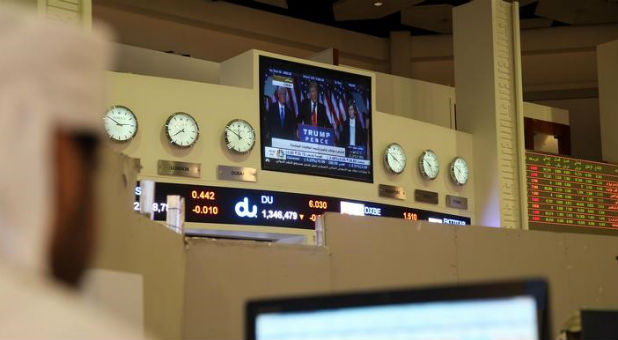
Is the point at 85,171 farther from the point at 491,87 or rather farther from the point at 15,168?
the point at 491,87

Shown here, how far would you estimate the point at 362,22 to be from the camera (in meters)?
12.2

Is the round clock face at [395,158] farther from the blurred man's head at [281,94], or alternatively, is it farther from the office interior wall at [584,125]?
the office interior wall at [584,125]

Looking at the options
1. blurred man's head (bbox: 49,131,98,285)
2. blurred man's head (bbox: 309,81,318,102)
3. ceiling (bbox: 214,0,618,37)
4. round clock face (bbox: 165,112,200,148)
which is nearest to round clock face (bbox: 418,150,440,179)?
blurred man's head (bbox: 309,81,318,102)

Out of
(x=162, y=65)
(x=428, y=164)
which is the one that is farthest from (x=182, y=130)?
(x=428, y=164)

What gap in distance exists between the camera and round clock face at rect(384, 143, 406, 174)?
765 centimetres

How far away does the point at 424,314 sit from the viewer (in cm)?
81

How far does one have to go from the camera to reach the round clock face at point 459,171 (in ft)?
26.9

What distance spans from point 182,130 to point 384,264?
101 inches

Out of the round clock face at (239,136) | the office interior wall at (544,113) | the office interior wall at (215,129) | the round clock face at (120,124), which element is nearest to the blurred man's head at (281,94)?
the office interior wall at (215,129)

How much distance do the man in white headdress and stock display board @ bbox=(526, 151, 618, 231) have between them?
27.2 feet

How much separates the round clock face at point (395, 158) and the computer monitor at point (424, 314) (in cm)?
677

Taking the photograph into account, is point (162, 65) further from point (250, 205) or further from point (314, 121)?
point (250, 205)

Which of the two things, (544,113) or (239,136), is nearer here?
(239,136)

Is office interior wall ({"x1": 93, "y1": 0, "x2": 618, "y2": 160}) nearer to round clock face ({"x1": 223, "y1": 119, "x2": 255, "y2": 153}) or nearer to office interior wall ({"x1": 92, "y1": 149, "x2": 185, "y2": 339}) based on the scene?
round clock face ({"x1": 223, "y1": 119, "x2": 255, "y2": 153})
